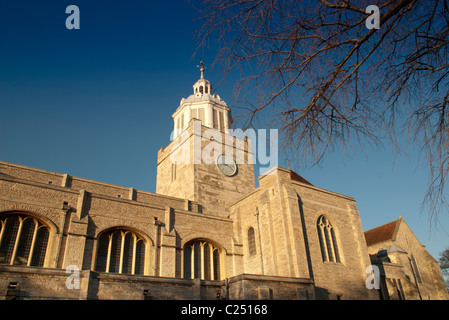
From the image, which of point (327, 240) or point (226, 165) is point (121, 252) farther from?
point (226, 165)

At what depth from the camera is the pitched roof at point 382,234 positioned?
31398 mm

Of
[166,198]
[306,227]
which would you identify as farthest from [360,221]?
[166,198]

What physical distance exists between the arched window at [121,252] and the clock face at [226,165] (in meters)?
10.9

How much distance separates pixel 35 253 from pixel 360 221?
65.4 ft

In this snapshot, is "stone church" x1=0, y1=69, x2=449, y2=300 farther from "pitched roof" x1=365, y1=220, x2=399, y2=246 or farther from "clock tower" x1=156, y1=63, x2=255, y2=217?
"pitched roof" x1=365, y1=220, x2=399, y2=246

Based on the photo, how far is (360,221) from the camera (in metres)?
23.1

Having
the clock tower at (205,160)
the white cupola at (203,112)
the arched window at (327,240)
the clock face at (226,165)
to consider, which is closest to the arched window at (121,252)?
the clock tower at (205,160)

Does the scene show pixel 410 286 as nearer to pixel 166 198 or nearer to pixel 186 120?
pixel 166 198

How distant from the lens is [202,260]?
64.7 feet

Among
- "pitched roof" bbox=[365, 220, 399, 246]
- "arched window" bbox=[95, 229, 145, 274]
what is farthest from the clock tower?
"pitched roof" bbox=[365, 220, 399, 246]

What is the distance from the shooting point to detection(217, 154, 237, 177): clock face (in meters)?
27.5

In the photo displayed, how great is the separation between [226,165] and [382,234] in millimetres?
17410

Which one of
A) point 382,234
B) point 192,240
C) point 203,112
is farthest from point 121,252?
point 382,234
